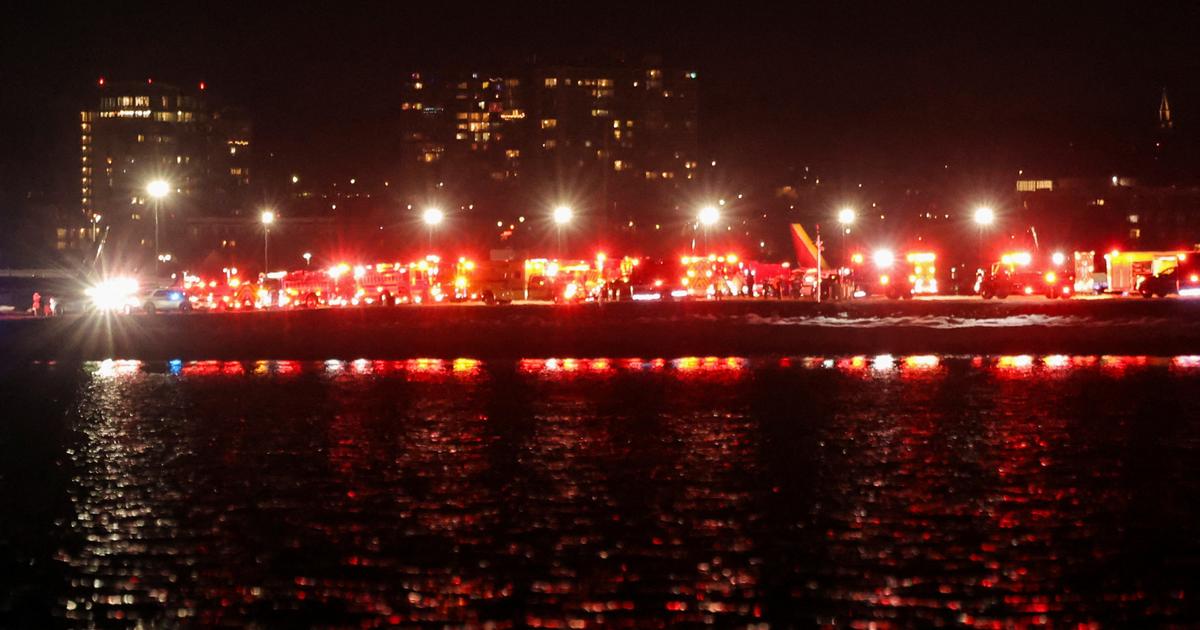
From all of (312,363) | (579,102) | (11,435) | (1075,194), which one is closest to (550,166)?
(579,102)

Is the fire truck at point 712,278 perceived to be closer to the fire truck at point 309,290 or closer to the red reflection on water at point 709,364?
the fire truck at point 309,290

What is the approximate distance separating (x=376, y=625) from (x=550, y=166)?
7363 inches

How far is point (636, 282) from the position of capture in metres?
57.7

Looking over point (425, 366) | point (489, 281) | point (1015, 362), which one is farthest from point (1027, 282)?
point (425, 366)

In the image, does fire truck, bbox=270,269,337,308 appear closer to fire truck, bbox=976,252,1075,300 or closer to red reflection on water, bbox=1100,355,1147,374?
fire truck, bbox=976,252,1075,300

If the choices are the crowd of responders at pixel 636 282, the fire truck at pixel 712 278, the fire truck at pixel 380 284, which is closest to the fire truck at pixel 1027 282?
the crowd of responders at pixel 636 282

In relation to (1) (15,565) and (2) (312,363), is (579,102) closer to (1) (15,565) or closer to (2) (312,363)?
(2) (312,363)

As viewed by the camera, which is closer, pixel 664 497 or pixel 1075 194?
pixel 664 497

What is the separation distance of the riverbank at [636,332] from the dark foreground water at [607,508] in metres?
10.1

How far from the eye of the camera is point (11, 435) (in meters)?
18.9

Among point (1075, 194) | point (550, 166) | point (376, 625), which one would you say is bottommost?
point (376, 625)

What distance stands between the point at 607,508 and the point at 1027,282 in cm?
4511

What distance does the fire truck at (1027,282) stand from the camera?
2098 inches

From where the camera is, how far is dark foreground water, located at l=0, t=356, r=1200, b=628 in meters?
9.30
